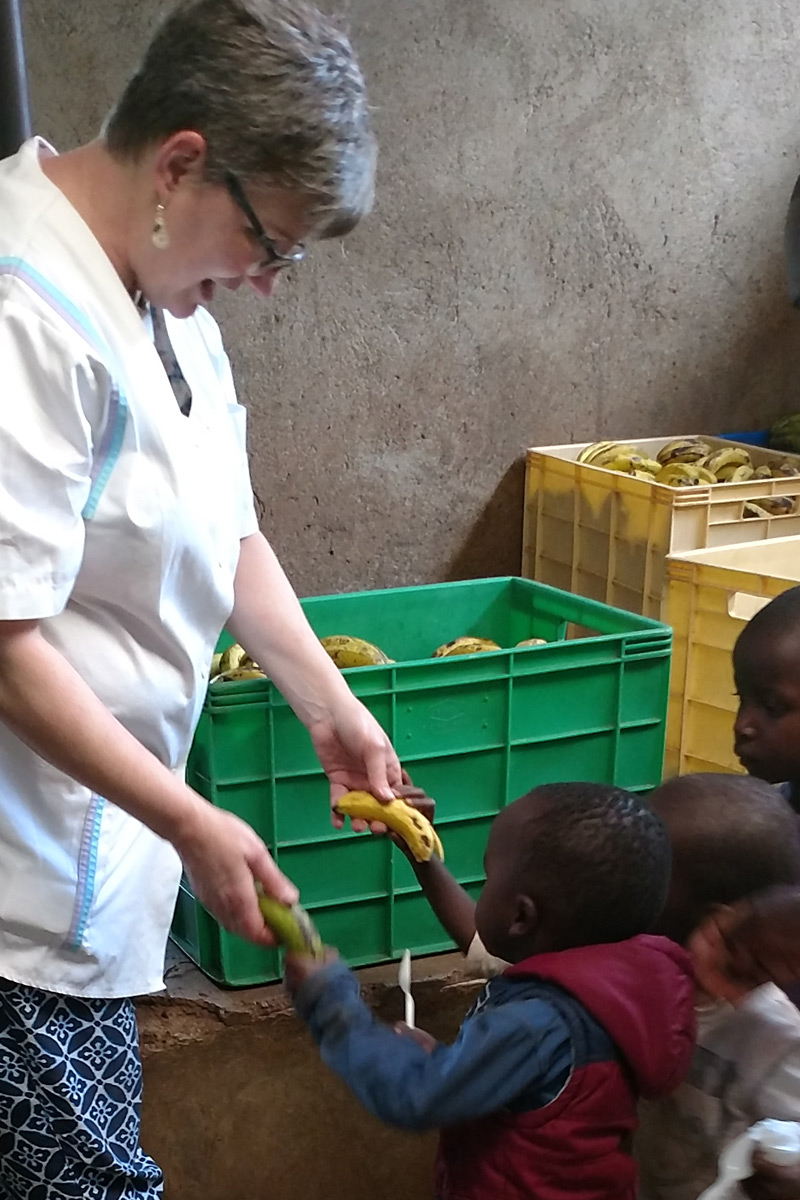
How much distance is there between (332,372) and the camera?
240cm

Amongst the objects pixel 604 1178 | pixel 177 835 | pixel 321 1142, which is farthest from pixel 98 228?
pixel 321 1142

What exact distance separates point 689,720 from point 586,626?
0.79ft

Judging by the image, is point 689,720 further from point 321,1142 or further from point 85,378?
point 85,378

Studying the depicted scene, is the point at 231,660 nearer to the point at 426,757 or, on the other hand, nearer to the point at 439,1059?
the point at 426,757

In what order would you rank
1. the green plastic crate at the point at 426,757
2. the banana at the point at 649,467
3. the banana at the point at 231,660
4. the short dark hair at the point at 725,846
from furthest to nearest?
1. the banana at the point at 649,467
2. the banana at the point at 231,660
3. the green plastic crate at the point at 426,757
4. the short dark hair at the point at 725,846

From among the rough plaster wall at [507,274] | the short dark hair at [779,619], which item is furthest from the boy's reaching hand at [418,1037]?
the rough plaster wall at [507,274]

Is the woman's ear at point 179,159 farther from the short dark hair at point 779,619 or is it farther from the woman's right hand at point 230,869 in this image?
the short dark hair at point 779,619

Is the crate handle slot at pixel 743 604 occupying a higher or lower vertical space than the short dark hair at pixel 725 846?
higher

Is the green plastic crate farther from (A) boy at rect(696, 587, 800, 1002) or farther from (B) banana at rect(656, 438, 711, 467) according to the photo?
(B) banana at rect(656, 438, 711, 467)

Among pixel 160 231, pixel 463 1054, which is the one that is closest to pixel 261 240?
pixel 160 231

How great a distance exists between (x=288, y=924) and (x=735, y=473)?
5.37 feet

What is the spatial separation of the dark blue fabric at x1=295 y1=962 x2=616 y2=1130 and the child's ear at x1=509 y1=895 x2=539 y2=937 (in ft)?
0.19

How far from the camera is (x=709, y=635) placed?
1977mm

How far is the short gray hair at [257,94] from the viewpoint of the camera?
3.45 ft
